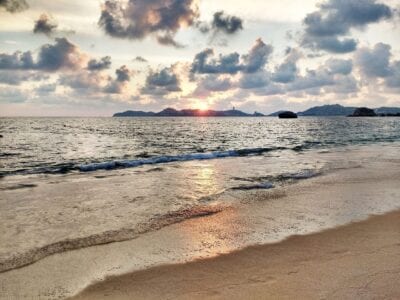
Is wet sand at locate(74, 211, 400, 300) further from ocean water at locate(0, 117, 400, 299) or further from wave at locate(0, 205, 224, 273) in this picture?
wave at locate(0, 205, 224, 273)

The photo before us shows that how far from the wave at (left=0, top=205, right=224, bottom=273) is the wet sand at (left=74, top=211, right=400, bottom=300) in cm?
233

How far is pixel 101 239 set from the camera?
368 inches

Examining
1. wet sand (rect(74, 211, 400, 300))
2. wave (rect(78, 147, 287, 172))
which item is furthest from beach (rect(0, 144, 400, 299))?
wave (rect(78, 147, 287, 172))

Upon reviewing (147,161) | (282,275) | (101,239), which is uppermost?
(282,275)

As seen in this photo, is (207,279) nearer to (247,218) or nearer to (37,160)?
(247,218)

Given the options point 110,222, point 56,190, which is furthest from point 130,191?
point 110,222

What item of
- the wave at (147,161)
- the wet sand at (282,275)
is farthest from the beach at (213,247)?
the wave at (147,161)

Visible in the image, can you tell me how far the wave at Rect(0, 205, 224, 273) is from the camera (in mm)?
7887

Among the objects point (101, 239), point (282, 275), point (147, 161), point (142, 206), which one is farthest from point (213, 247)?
point (147, 161)

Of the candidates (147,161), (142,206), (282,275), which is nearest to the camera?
(282,275)

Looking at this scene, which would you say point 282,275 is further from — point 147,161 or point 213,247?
point 147,161

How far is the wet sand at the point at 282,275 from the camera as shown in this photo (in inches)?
238

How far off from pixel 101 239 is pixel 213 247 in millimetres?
3060

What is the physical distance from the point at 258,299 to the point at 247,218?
5.50m
